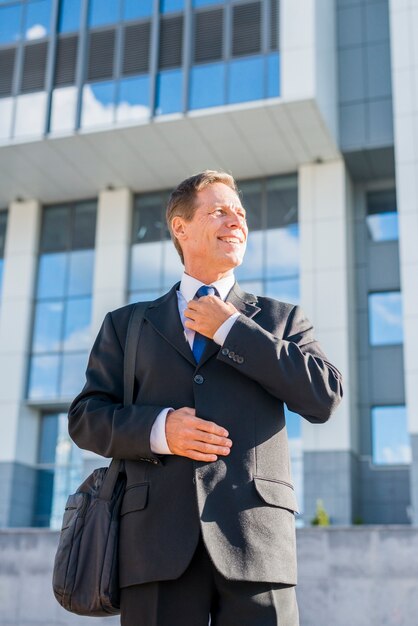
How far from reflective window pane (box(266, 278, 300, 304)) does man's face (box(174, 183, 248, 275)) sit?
699 inches

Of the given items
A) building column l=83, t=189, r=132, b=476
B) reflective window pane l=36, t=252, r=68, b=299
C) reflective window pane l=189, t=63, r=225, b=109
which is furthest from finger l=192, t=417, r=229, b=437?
reflective window pane l=36, t=252, r=68, b=299

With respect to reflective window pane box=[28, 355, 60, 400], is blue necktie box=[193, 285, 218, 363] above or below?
below

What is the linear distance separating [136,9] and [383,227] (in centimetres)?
842

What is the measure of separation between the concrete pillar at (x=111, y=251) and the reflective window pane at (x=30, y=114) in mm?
3129

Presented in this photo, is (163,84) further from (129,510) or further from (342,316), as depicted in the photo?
(129,510)

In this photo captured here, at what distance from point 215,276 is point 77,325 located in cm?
1960

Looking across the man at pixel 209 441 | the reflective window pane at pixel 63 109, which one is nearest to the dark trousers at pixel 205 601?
the man at pixel 209 441

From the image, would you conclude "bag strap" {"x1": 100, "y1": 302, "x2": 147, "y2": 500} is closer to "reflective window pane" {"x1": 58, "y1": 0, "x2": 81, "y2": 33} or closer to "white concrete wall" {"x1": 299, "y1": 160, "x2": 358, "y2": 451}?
"white concrete wall" {"x1": 299, "y1": 160, "x2": 358, "y2": 451}

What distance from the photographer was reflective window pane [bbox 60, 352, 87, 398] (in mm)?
21672

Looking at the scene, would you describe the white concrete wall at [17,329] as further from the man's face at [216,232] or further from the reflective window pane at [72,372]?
the man's face at [216,232]

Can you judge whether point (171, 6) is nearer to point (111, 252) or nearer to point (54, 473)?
point (111, 252)

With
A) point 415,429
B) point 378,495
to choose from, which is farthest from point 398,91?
point 378,495

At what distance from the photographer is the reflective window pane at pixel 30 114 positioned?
20517mm

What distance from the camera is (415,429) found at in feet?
57.7
